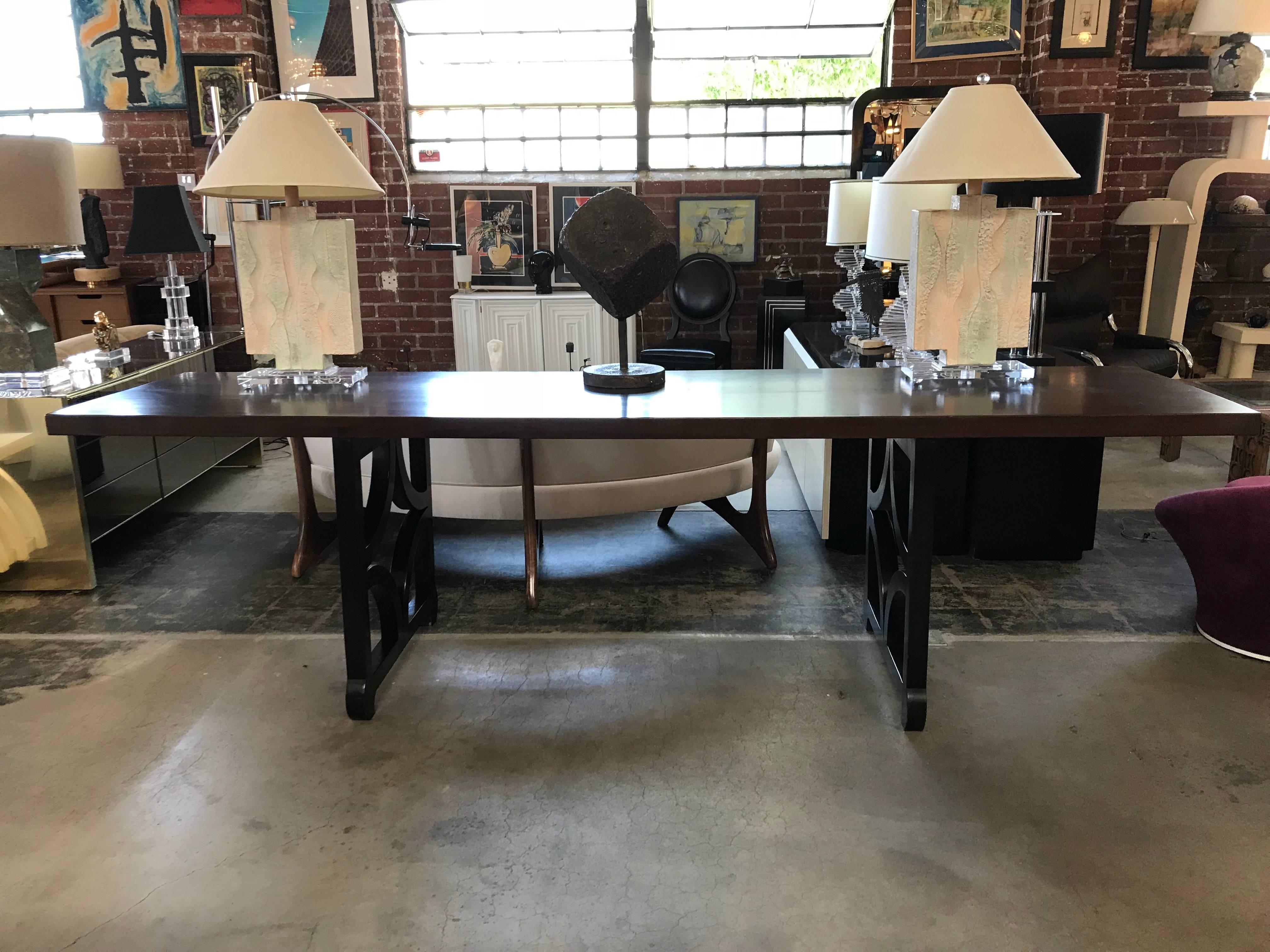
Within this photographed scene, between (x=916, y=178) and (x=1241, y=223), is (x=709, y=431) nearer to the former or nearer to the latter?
(x=916, y=178)

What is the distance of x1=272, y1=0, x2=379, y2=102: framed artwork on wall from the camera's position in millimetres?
6062

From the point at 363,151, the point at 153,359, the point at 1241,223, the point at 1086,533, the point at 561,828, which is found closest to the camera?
the point at 561,828

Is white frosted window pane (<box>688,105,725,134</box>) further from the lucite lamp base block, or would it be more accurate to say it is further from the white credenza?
the lucite lamp base block

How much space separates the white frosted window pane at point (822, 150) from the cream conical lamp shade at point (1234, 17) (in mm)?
2092

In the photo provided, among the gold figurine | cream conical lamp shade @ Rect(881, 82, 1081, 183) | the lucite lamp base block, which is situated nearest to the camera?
cream conical lamp shade @ Rect(881, 82, 1081, 183)

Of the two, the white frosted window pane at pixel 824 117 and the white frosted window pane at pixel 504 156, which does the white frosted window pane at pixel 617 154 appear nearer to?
the white frosted window pane at pixel 504 156

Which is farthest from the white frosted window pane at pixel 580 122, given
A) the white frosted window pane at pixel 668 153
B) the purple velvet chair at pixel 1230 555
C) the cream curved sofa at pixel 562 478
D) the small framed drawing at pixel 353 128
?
the purple velvet chair at pixel 1230 555

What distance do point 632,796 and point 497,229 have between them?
4834 millimetres

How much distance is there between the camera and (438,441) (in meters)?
3.33

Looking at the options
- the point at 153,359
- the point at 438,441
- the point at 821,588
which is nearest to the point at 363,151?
the point at 153,359

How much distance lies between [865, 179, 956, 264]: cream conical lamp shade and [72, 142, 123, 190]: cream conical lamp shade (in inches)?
186

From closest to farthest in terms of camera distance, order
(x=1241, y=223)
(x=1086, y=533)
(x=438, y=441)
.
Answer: (x=438, y=441)
(x=1086, y=533)
(x=1241, y=223)

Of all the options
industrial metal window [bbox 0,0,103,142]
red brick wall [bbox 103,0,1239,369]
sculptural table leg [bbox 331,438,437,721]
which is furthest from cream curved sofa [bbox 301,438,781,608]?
industrial metal window [bbox 0,0,103,142]

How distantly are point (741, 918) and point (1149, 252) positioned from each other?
18.4 ft
